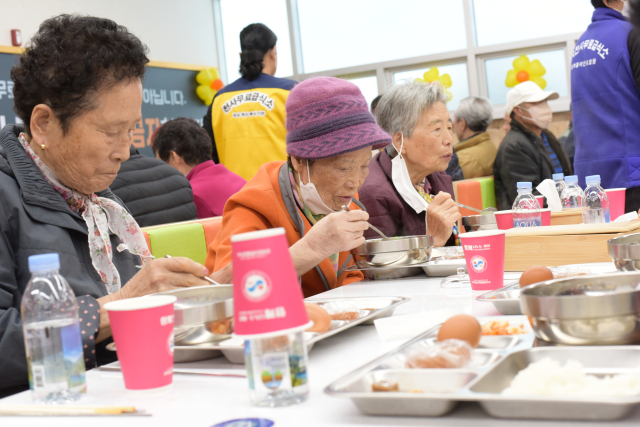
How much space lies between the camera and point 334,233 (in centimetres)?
170

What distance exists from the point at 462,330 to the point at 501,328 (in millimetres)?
152

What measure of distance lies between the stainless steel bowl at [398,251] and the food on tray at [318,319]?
0.87 metres

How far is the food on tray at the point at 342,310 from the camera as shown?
1.24 m

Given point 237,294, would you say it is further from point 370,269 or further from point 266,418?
point 370,269

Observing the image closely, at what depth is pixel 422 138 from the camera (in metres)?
2.99

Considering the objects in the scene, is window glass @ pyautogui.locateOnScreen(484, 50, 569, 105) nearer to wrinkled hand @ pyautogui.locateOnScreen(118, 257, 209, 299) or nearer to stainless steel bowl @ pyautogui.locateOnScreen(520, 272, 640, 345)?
wrinkled hand @ pyautogui.locateOnScreen(118, 257, 209, 299)

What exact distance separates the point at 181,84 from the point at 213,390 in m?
7.17

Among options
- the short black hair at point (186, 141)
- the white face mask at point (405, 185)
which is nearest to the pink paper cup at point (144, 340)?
the white face mask at point (405, 185)

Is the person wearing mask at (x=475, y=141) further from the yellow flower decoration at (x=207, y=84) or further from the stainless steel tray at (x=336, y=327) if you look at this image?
the stainless steel tray at (x=336, y=327)

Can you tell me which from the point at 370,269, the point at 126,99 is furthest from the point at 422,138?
the point at 126,99

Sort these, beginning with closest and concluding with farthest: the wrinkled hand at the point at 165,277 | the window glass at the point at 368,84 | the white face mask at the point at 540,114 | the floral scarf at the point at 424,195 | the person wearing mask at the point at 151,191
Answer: the wrinkled hand at the point at 165,277, the floral scarf at the point at 424,195, the person wearing mask at the point at 151,191, the white face mask at the point at 540,114, the window glass at the point at 368,84

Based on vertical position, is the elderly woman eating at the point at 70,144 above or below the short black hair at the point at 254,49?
below

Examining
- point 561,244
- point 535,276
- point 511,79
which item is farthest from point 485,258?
point 511,79

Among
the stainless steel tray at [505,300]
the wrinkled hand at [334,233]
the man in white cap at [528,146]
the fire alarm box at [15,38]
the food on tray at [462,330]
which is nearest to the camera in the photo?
the food on tray at [462,330]
